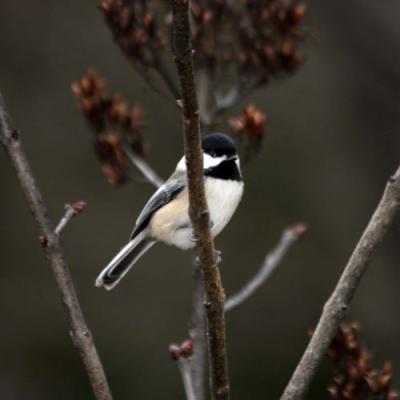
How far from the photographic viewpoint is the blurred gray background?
539 centimetres

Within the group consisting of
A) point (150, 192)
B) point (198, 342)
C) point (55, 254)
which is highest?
point (55, 254)

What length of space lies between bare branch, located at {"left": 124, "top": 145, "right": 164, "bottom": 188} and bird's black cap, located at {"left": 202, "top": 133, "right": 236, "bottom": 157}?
22 cm

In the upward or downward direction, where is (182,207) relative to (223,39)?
downward

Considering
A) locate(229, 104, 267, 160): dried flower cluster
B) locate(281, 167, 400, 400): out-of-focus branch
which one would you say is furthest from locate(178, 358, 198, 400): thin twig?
locate(229, 104, 267, 160): dried flower cluster

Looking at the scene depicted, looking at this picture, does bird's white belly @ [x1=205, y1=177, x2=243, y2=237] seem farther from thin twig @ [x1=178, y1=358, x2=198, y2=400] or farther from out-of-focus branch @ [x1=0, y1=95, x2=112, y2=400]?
out-of-focus branch @ [x1=0, y1=95, x2=112, y2=400]

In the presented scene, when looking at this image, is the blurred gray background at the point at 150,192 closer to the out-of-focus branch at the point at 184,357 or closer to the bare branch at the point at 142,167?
the bare branch at the point at 142,167

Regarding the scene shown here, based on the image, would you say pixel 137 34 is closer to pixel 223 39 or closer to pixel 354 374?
pixel 223 39

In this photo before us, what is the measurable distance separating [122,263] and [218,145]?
606mm

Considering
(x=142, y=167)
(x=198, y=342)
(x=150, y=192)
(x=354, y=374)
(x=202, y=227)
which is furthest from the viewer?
(x=150, y=192)

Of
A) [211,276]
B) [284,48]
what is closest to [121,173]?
[284,48]

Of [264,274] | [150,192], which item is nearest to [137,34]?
[264,274]

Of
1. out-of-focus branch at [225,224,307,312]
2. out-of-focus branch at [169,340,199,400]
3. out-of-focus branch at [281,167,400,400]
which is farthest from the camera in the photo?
out-of-focus branch at [225,224,307,312]

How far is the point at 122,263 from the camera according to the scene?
3.23 meters

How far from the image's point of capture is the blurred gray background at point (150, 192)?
5.39 meters
